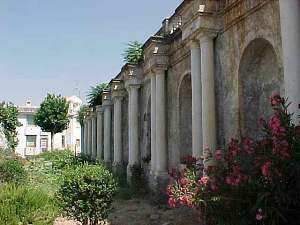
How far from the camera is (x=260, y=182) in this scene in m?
4.39

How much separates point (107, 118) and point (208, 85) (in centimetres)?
1145

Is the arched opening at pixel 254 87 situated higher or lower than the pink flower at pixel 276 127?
higher

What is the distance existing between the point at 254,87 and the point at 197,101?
1472 mm

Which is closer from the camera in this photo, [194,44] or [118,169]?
[194,44]

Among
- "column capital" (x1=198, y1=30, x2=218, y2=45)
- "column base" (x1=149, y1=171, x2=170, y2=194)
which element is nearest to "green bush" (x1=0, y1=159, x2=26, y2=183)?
"column base" (x1=149, y1=171, x2=170, y2=194)

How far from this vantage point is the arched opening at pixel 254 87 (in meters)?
7.28

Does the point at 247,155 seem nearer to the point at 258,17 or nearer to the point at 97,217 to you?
the point at 258,17

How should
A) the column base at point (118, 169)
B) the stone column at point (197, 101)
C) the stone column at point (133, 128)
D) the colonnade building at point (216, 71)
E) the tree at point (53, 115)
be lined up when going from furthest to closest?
the tree at point (53, 115), the column base at point (118, 169), the stone column at point (133, 128), the stone column at point (197, 101), the colonnade building at point (216, 71)

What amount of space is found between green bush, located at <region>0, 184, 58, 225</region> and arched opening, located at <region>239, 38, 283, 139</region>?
4.42m

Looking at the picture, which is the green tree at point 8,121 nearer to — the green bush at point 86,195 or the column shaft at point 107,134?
the column shaft at point 107,134

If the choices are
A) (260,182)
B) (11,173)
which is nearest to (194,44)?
(260,182)

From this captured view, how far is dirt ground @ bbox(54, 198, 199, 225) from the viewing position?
8.21m

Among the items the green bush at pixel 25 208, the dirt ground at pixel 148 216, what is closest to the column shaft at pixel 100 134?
the dirt ground at pixel 148 216

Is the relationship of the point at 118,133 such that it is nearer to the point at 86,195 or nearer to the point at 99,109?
the point at 99,109
